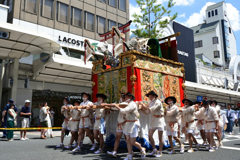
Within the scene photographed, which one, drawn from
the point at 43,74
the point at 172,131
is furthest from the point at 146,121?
the point at 43,74

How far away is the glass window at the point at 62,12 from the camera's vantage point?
66.3 ft

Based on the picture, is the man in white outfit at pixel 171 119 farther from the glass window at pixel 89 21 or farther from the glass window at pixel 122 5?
the glass window at pixel 122 5

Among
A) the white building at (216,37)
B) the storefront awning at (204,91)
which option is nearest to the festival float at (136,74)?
the storefront awning at (204,91)

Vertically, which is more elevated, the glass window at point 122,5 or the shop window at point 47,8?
the glass window at point 122,5

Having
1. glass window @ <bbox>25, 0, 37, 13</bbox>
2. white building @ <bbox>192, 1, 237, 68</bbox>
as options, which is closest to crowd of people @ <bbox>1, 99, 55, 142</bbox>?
glass window @ <bbox>25, 0, 37, 13</bbox>

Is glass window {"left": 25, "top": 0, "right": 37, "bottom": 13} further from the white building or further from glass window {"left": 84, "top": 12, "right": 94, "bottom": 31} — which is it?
the white building

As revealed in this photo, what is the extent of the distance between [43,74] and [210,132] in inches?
542

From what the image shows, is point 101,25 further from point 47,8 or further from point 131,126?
point 131,126

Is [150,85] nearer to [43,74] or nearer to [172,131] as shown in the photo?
[172,131]

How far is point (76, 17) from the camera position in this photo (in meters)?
21.6

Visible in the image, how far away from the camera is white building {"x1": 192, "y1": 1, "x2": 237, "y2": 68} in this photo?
48.3 m

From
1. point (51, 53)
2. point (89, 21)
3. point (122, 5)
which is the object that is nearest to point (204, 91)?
point (122, 5)

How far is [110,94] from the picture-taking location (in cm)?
845

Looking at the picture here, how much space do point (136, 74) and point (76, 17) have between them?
53.2 feet
